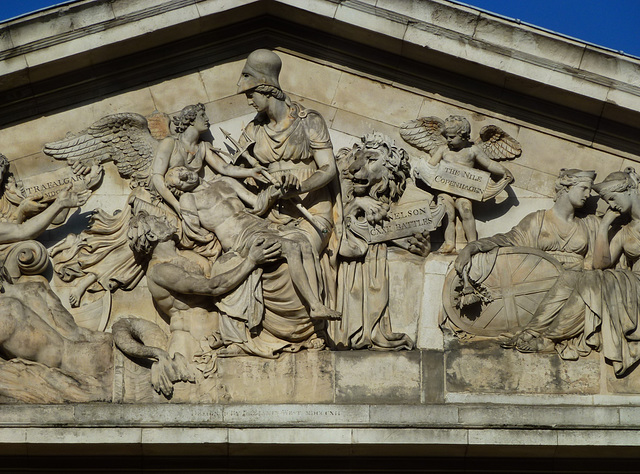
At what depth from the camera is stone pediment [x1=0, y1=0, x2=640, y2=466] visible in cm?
1527

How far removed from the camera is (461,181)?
16016 mm

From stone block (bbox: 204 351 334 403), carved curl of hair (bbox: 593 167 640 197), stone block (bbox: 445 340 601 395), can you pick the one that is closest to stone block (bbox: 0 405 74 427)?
stone block (bbox: 204 351 334 403)

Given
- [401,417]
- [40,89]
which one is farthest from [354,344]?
[40,89]

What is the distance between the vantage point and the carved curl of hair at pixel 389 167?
16.0m

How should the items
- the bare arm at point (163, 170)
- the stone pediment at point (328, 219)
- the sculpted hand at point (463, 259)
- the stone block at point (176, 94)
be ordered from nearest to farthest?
the stone pediment at point (328, 219) < the sculpted hand at point (463, 259) < the bare arm at point (163, 170) < the stone block at point (176, 94)

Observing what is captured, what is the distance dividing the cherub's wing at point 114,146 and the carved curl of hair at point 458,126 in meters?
2.42

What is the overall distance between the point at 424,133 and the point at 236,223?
1790 millimetres

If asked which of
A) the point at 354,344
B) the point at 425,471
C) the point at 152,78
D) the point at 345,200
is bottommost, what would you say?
the point at 425,471

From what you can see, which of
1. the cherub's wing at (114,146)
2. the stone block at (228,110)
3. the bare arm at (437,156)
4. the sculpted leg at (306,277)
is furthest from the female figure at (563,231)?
the cherub's wing at (114,146)

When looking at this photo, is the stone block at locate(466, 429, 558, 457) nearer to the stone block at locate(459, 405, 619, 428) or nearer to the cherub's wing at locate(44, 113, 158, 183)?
the stone block at locate(459, 405, 619, 428)

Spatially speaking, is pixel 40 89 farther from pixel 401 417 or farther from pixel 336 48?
pixel 401 417

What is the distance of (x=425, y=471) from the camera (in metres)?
15.3

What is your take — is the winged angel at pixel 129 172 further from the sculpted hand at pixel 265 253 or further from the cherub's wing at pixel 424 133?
the cherub's wing at pixel 424 133

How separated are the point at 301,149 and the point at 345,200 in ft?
1.83
